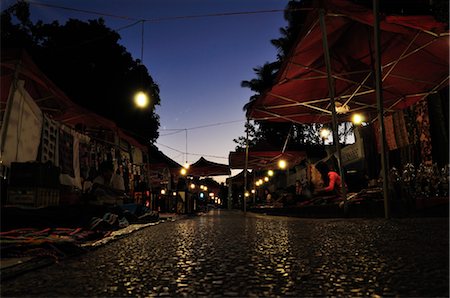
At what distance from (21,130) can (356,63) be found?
873cm

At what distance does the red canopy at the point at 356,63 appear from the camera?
6.92 metres

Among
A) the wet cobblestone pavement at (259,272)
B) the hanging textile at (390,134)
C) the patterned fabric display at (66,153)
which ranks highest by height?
the hanging textile at (390,134)

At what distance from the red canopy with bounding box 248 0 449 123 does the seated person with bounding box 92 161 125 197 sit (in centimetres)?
519

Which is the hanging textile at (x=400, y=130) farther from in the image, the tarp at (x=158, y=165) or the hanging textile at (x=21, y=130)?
the tarp at (x=158, y=165)

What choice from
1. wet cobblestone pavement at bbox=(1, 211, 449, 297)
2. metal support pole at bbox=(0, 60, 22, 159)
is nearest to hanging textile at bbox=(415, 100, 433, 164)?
wet cobblestone pavement at bbox=(1, 211, 449, 297)

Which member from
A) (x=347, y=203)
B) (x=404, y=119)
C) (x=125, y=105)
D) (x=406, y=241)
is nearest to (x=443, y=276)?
(x=406, y=241)

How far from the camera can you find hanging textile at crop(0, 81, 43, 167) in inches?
264

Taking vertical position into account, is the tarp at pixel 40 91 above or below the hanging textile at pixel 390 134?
above

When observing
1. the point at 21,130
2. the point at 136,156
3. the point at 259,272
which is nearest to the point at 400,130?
the point at 259,272

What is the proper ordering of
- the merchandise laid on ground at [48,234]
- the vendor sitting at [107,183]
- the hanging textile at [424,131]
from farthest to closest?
the vendor sitting at [107,183] < the hanging textile at [424,131] < the merchandise laid on ground at [48,234]

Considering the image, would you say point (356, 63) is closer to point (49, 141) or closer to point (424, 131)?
point (424, 131)

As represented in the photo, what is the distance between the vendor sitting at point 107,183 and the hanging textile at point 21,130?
246 centimetres

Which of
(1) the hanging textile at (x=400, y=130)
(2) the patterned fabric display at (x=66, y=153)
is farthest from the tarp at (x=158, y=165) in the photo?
(1) the hanging textile at (x=400, y=130)

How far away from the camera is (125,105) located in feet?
90.9
